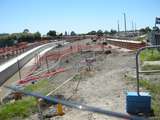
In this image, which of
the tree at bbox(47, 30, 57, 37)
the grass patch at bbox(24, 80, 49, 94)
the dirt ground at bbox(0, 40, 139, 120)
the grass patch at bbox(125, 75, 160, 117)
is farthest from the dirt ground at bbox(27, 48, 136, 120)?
the tree at bbox(47, 30, 57, 37)

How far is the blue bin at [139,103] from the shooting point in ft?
25.9

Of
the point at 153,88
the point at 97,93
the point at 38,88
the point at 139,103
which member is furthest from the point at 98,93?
the point at 38,88

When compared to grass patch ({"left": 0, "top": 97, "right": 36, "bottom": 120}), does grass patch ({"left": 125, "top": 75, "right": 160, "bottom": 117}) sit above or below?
above

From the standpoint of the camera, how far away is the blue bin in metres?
7.90

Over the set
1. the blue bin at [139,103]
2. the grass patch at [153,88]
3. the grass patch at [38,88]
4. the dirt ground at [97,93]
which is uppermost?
the blue bin at [139,103]

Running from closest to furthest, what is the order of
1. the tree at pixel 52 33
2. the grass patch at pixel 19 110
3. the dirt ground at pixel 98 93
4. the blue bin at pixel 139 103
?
1. the blue bin at pixel 139 103
2. the dirt ground at pixel 98 93
3. the grass patch at pixel 19 110
4. the tree at pixel 52 33

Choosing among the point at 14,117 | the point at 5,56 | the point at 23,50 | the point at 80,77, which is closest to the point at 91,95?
the point at 14,117

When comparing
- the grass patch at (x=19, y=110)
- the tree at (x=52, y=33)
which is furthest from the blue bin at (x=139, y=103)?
the tree at (x=52, y=33)

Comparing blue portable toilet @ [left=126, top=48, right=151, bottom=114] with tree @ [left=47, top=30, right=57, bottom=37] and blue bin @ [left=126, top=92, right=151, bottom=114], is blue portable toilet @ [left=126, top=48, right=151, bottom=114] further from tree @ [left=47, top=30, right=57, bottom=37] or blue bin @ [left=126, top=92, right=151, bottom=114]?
tree @ [left=47, top=30, right=57, bottom=37]

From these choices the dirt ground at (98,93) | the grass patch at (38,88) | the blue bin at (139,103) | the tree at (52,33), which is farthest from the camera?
the tree at (52,33)

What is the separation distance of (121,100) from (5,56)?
28.8 m

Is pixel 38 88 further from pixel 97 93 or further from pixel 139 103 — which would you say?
pixel 139 103

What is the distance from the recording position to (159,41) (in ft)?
75.5

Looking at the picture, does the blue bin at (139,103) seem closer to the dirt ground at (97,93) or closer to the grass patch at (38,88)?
the dirt ground at (97,93)
